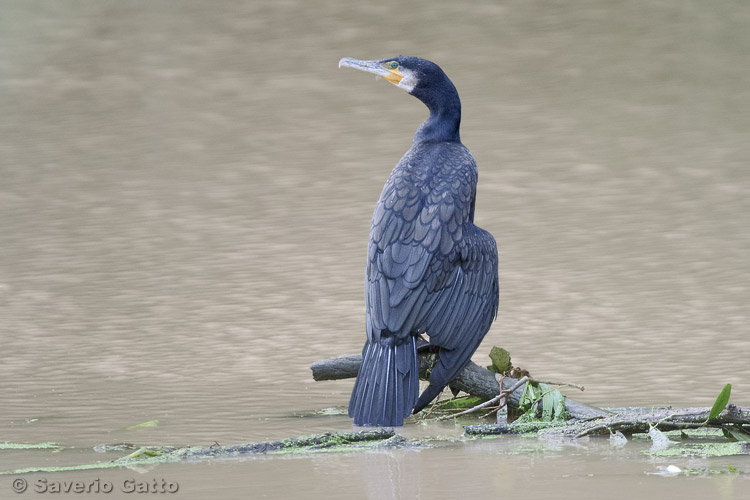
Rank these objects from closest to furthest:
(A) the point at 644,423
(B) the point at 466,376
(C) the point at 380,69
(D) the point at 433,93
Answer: (A) the point at 644,423 → (B) the point at 466,376 → (D) the point at 433,93 → (C) the point at 380,69

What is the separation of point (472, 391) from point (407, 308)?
572mm

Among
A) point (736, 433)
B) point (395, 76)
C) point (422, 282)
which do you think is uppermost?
point (395, 76)

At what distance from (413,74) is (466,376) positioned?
4.80ft

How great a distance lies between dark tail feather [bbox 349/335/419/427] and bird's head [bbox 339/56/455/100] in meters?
1.33

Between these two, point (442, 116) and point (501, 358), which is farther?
point (442, 116)

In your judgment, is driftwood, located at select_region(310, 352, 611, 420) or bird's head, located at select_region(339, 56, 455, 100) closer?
driftwood, located at select_region(310, 352, 611, 420)

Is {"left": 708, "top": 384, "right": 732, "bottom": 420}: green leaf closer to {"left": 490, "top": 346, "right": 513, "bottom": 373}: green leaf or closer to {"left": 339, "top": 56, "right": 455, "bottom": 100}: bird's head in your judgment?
{"left": 490, "top": 346, "right": 513, "bottom": 373}: green leaf

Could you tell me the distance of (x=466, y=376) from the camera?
4.25m

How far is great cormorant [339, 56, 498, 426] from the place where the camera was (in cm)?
387

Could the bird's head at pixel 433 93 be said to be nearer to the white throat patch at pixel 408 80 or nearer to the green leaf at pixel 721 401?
the white throat patch at pixel 408 80

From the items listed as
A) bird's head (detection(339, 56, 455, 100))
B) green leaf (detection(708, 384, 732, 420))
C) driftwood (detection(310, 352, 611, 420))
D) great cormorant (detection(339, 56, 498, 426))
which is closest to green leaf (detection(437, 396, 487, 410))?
driftwood (detection(310, 352, 611, 420))

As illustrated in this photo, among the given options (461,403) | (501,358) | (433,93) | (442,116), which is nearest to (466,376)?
(501,358)

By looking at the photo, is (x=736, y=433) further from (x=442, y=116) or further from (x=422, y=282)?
(x=442, y=116)

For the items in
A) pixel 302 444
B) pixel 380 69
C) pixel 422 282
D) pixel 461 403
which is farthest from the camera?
pixel 380 69
